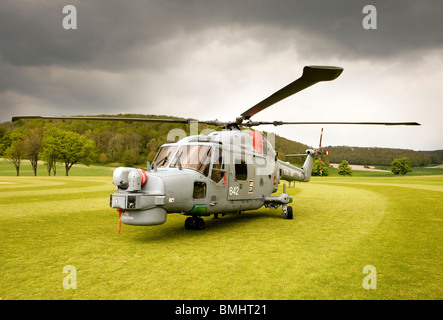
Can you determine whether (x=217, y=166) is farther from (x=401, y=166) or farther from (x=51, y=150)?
(x=401, y=166)

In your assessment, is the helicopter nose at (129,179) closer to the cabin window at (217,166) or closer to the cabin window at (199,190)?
the cabin window at (199,190)

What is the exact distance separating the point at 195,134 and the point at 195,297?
5788 millimetres

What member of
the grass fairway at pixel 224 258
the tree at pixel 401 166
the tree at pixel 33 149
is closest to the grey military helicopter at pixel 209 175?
the grass fairway at pixel 224 258

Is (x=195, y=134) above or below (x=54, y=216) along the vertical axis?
above

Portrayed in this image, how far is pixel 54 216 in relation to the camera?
36.2 ft

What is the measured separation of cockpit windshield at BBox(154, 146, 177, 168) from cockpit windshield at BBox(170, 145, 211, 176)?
0.63ft

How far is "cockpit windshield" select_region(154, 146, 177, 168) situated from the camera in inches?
A: 324

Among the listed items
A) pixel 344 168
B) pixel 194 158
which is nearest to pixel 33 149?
pixel 194 158

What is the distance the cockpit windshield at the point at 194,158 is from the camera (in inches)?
317

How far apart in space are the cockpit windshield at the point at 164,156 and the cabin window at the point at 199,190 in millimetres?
1069

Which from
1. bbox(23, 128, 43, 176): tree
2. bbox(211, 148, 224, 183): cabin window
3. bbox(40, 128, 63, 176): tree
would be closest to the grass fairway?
bbox(211, 148, 224, 183): cabin window
